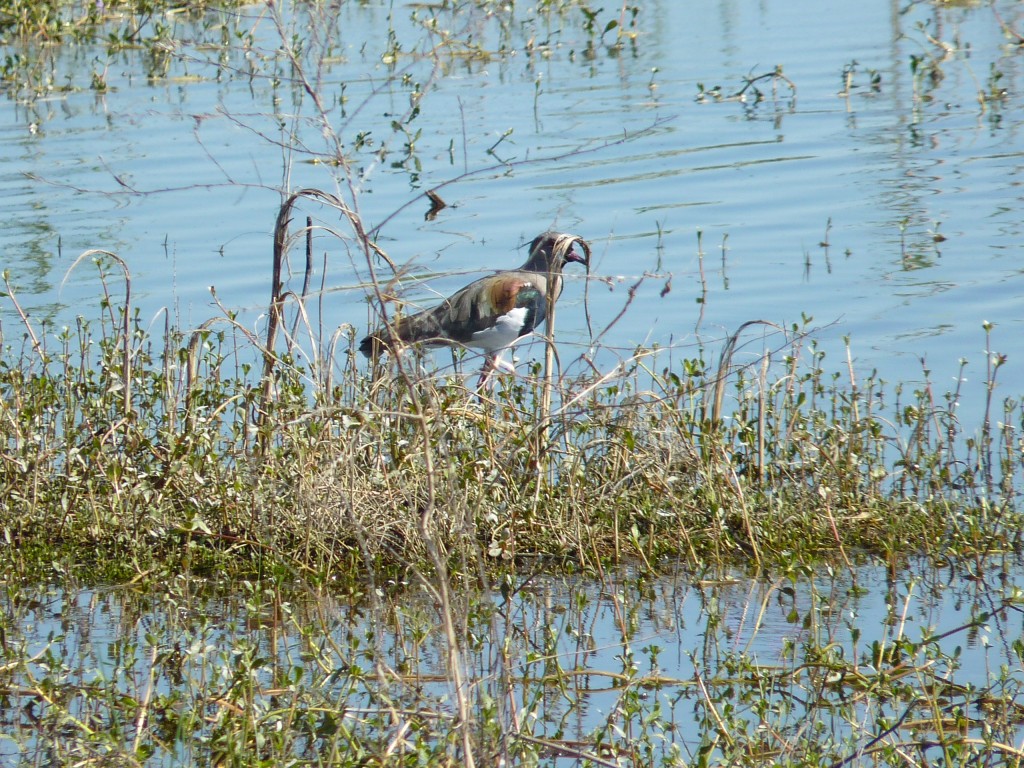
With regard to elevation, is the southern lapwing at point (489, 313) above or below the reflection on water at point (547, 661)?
above

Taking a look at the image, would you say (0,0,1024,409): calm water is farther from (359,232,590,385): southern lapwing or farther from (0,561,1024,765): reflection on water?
(0,561,1024,765): reflection on water

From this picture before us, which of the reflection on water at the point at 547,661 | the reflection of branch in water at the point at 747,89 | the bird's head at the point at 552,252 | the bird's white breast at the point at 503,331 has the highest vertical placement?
the reflection of branch in water at the point at 747,89

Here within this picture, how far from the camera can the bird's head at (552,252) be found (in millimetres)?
8688

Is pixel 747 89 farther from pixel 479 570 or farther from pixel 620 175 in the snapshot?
pixel 479 570

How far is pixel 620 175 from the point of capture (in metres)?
13.3

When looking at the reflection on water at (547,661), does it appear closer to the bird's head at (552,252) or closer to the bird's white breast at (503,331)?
the bird's white breast at (503,331)

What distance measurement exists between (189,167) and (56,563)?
8.28 meters

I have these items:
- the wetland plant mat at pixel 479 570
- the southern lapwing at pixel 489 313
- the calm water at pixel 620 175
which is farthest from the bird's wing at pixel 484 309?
the wetland plant mat at pixel 479 570

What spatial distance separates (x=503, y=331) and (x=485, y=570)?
3087 mm

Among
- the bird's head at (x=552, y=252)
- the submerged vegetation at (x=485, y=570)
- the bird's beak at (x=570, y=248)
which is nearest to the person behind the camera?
the submerged vegetation at (x=485, y=570)

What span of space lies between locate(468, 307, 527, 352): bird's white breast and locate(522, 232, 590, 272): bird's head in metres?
0.33

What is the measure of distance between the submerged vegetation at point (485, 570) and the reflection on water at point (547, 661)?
17 millimetres

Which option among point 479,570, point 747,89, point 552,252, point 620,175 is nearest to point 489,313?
point 552,252

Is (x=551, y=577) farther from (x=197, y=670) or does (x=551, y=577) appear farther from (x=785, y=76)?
(x=785, y=76)
